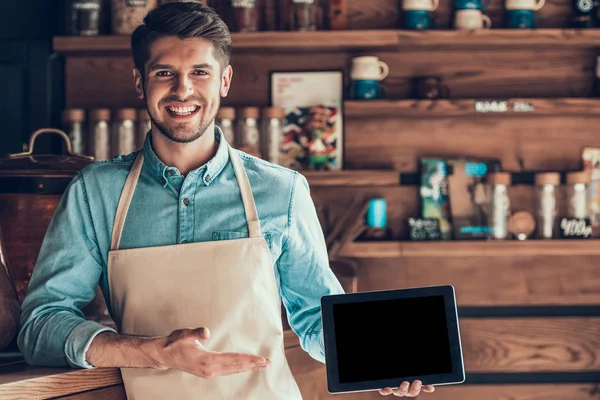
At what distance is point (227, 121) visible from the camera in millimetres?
2969

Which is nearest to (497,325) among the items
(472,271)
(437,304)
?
(472,271)

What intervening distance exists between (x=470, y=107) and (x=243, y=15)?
841 millimetres

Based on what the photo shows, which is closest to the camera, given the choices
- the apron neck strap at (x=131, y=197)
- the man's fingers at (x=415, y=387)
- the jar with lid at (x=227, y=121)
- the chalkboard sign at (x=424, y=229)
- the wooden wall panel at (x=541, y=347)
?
the man's fingers at (x=415, y=387)

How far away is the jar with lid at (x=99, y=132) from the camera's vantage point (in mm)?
2973

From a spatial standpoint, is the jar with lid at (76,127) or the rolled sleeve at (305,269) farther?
the jar with lid at (76,127)

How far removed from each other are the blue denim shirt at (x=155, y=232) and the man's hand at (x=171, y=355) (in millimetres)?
31

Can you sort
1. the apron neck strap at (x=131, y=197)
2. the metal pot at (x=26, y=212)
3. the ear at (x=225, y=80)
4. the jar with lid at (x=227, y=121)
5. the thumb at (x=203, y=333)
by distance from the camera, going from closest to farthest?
the thumb at (x=203, y=333)
the apron neck strap at (x=131, y=197)
the ear at (x=225, y=80)
the metal pot at (x=26, y=212)
the jar with lid at (x=227, y=121)

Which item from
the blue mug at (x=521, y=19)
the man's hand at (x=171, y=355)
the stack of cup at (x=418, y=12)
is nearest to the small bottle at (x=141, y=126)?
the stack of cup at (x=418, y=12)

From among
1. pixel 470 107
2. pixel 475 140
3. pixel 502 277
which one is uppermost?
pixel 470 107

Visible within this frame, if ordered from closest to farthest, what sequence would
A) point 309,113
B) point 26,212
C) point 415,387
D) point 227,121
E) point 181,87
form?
point 415,387, point 181,87, point 26,212, point 227,121, point 309,113

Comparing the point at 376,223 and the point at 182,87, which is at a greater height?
the point at 182,87

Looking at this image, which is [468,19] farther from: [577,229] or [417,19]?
[577,229]

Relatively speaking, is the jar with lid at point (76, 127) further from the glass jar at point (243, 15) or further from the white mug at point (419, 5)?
the white mug at point (419, 5)

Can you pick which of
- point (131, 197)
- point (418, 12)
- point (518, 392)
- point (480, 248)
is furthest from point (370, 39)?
point (131, 197)
